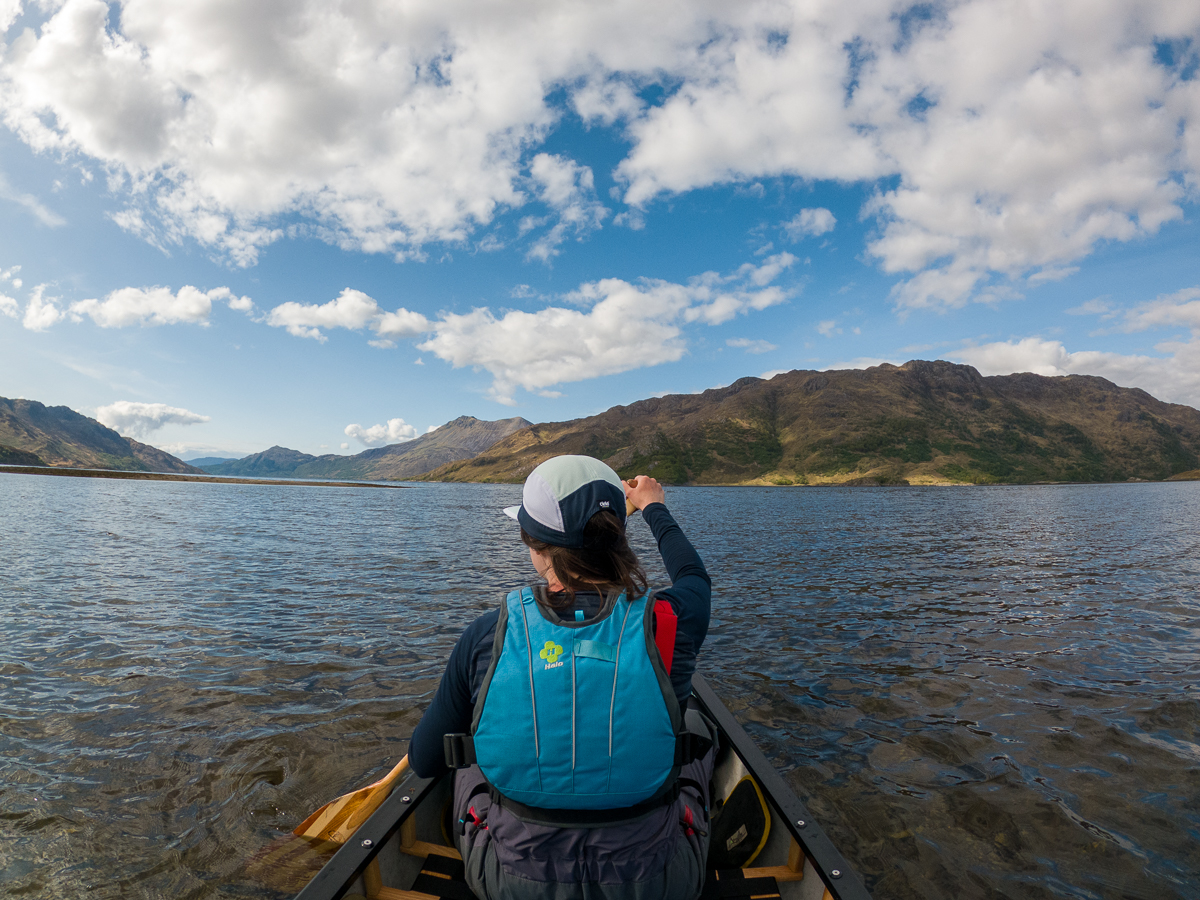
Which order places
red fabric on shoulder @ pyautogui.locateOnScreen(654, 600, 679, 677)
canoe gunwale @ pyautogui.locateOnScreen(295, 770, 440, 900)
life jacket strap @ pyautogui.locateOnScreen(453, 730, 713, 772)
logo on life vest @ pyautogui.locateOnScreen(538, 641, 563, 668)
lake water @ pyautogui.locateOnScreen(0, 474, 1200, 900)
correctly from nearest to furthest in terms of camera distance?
logo on life vest @ pyautogui.locateOnScreen(538, 641, 563, 668) < red fabric on shoulder @ pyautogui.locateOnScreen(654, 600, 679, 677) < life jacket strap @ pyautogui.locateOnScreen(453, 730, 713, 772) < canoe gunwale @ pyautogui.locateOnScreen(295, 770, 440, 900) < lake water @ pyautogui.locateOnScreen(0, 474, 1200, 900)

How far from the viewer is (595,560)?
4.12 m

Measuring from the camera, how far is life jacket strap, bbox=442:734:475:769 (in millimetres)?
4145

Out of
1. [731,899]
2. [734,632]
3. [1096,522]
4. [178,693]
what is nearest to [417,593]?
[178,693]

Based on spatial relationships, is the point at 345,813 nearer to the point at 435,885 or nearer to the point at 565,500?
the point at 435,885

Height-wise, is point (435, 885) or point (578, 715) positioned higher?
point (578, 715)

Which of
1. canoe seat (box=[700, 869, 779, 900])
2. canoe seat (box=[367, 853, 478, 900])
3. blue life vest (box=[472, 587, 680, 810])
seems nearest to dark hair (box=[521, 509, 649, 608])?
blue life vest (box=[472, 587, 680, 810])

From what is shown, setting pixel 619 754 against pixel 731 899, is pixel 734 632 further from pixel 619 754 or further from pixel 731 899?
pixel 619 754

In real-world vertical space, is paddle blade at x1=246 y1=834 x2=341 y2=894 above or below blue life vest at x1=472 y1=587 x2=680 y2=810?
below

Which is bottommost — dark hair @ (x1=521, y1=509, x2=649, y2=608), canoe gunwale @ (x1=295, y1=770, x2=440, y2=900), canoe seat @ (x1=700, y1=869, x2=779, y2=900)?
canoe seat @ (x1=700, y1=869, x2=779, y2=900)

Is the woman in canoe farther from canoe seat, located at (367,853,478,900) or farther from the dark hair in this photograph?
canoe seat, located at (367,853,478,900)

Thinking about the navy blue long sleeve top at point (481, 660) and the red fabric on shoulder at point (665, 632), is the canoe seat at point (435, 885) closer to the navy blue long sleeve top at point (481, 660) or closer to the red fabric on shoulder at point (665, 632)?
the navy blue long sleeve top at point (481, 660)

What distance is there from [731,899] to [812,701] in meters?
8.71

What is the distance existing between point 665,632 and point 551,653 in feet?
2.63

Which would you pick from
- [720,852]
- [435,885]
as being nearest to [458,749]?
[435,885]
